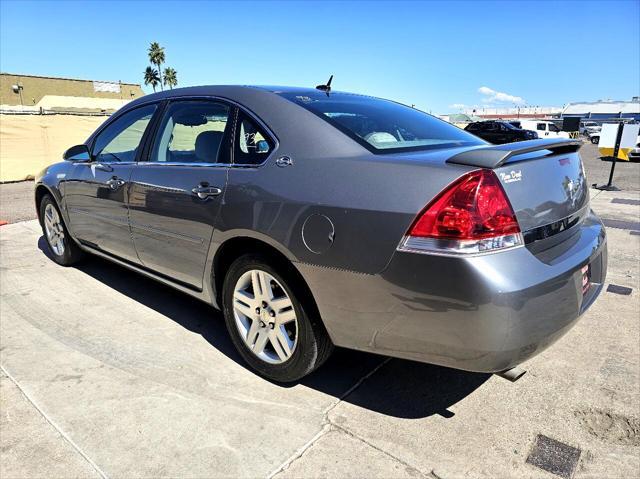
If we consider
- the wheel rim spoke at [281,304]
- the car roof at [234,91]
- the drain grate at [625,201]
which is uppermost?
the car roof at [234,91]

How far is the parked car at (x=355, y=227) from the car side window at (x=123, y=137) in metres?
0.17

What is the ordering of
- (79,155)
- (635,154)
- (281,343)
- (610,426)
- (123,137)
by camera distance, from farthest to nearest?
(635,154) → (79,155) → (123,137) → (281,343) → (610,426)

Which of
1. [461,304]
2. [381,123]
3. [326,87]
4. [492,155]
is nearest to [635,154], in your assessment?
[326,87]

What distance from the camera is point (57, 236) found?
4.82 m

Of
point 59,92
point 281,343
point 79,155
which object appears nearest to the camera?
point 281,343

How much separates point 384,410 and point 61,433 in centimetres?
160

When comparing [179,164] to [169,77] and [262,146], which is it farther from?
[169,77]

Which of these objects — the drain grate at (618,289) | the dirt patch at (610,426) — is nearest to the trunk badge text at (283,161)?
the dirt patch at (610,426)

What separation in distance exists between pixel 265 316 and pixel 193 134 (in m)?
1.38

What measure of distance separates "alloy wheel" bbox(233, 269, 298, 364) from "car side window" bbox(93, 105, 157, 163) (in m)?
1.52

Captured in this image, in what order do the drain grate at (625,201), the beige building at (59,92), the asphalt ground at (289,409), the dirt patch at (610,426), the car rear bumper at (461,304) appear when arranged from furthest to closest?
the beige building at (59,92)
the drain grate at (625,201)
the dirt patch at (610,426)
the asphalt ground at (289,409)
the car rear bumper at (461,304)

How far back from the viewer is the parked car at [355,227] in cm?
189

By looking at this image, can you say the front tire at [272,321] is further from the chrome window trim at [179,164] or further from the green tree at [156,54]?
the green tree at [156,54]

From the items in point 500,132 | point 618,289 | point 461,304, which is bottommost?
point 618,289
